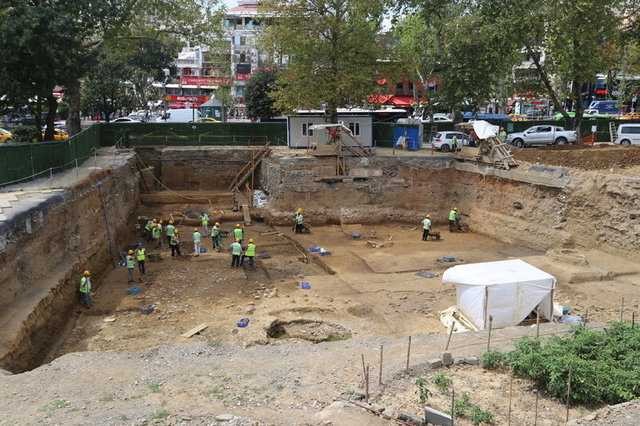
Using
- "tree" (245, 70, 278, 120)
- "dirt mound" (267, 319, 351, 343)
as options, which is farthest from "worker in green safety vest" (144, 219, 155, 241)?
"tree" (245, 70, 278, 120)

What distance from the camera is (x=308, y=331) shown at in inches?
656

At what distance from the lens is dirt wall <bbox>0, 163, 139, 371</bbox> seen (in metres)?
14.6

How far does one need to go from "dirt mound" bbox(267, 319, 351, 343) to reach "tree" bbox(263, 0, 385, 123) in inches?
692

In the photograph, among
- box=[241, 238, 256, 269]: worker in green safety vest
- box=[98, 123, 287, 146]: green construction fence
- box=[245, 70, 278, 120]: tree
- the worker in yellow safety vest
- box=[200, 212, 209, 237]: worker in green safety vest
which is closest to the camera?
box=[241, 238, 256, 269]: worker in green safety vest

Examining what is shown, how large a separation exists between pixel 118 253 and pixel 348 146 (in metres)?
13.4

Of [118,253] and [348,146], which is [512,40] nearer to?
[348,146]

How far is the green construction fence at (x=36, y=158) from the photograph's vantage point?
21.6 m

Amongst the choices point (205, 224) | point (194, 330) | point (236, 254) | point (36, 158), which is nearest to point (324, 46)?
point (205, 224)

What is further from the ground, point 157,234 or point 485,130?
point 485,130

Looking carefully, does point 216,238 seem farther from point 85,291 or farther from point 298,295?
point 85,291

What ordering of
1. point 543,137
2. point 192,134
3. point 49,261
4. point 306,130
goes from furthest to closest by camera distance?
point 192,134 → point 543,137 → point 306,130 → point 49,261

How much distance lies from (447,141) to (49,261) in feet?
77.2

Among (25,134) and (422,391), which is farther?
(25,134)

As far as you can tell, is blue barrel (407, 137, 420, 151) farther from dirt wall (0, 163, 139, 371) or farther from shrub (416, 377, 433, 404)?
shrub (416, 377, 433, 404)
